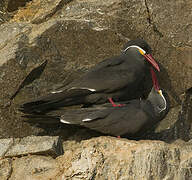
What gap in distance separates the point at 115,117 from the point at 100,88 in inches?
14.1

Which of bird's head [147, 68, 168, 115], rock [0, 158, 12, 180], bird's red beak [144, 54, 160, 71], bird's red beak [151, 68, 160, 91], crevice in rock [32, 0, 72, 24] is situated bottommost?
bird's head [147, 68, 168, 115]

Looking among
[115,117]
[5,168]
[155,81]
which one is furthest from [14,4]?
[5,168]

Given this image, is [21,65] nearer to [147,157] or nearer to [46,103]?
[46,103]

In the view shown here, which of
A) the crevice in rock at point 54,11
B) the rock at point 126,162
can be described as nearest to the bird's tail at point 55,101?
the rock at point 126,162

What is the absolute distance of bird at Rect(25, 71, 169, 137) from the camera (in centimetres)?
447

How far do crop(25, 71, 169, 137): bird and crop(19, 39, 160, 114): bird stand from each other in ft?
0.30

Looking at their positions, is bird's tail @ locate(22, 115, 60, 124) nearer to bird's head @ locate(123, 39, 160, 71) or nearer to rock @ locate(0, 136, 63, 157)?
rock @ locate(0, 136, 63, 157)

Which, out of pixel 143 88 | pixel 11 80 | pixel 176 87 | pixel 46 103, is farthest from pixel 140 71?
pixel 11 80

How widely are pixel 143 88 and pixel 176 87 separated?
501 millimetres

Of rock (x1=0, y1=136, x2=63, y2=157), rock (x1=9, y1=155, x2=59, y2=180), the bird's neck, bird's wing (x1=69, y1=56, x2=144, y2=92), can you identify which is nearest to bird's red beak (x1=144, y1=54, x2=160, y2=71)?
bird's wing (x1=69, y1=56, x2=144, y2=92)

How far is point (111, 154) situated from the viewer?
4.07 m

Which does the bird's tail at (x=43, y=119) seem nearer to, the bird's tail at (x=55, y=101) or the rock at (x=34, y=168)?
the bird's tail at (x=55, y=101)

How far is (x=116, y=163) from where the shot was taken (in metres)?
4.02

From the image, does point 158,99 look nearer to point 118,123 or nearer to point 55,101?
point 118,123
